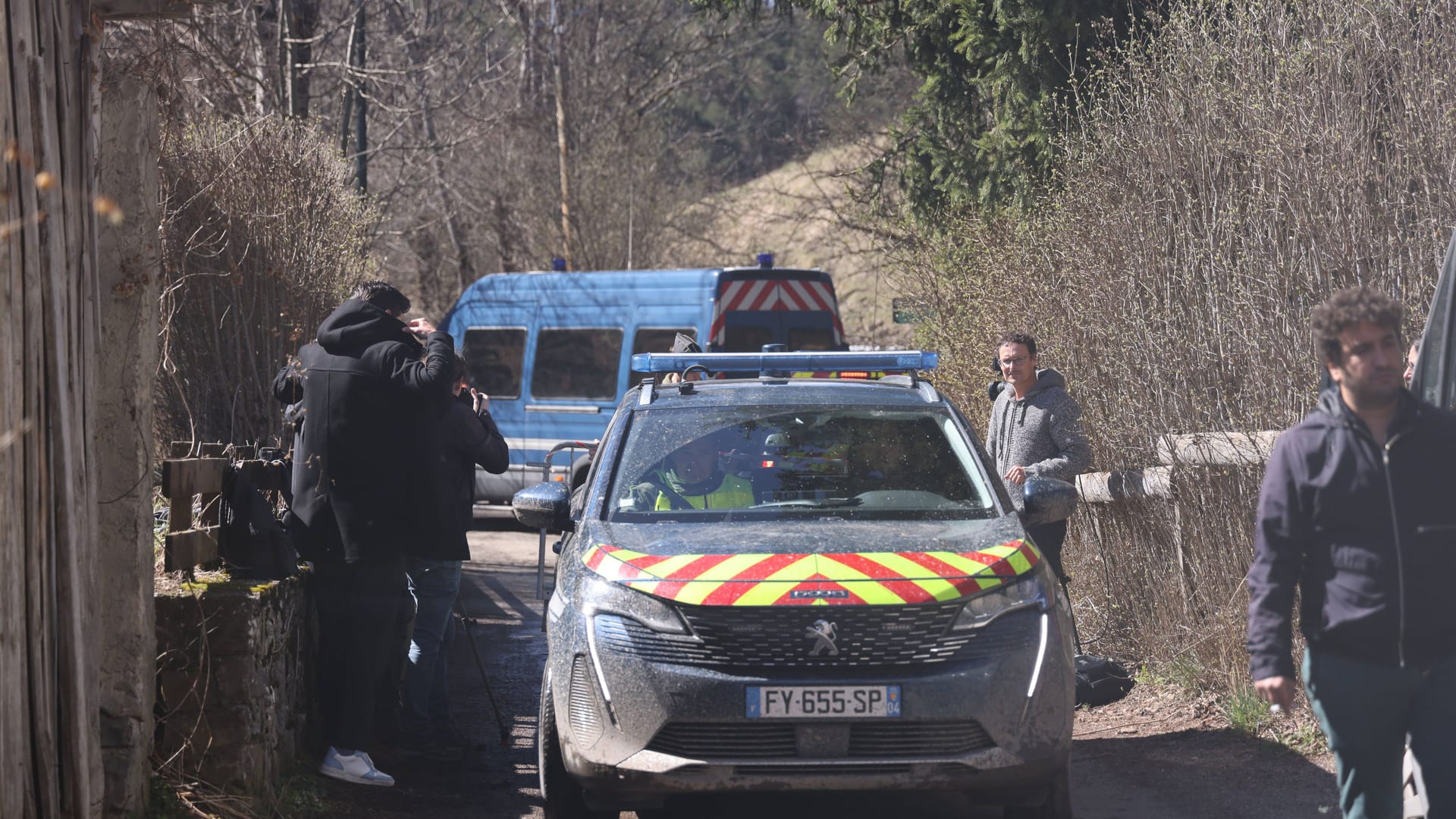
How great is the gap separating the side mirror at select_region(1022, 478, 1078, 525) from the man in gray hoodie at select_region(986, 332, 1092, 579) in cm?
170

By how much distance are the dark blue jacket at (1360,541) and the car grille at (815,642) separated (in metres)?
1.24

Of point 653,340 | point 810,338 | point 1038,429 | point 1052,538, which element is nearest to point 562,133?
point 653,340

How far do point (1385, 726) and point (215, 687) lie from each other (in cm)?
387

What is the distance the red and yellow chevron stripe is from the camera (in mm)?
5203

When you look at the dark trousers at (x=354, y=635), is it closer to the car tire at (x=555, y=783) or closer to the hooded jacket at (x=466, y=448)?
the hooded jacket at (x=466, y=448)

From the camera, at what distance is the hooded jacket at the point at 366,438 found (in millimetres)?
6375

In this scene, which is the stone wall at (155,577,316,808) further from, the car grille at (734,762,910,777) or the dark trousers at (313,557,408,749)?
the car grille at (734,762,910,777)

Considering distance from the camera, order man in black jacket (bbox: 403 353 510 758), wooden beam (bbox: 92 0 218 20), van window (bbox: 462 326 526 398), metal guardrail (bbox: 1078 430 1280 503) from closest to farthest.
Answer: wooden beam (bbox: 92 0 218 20)
metal guardrail (bbox: 1078 430 1280 503)
man in black jacket (bbox: 403 353 510 758)
van window (bbox: 462 326 526 398)

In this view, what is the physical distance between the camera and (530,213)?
26.3m

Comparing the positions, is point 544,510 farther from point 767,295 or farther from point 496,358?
point 496,358

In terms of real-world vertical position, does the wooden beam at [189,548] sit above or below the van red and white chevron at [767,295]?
below

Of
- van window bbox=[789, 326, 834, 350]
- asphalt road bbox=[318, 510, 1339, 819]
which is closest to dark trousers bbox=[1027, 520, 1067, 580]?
asphalt road bbox=[318, 510, 1339, 819]

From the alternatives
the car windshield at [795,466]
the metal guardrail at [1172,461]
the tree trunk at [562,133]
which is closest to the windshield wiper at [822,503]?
the car windshield at [795,466]

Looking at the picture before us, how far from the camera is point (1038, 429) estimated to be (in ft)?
26.6
